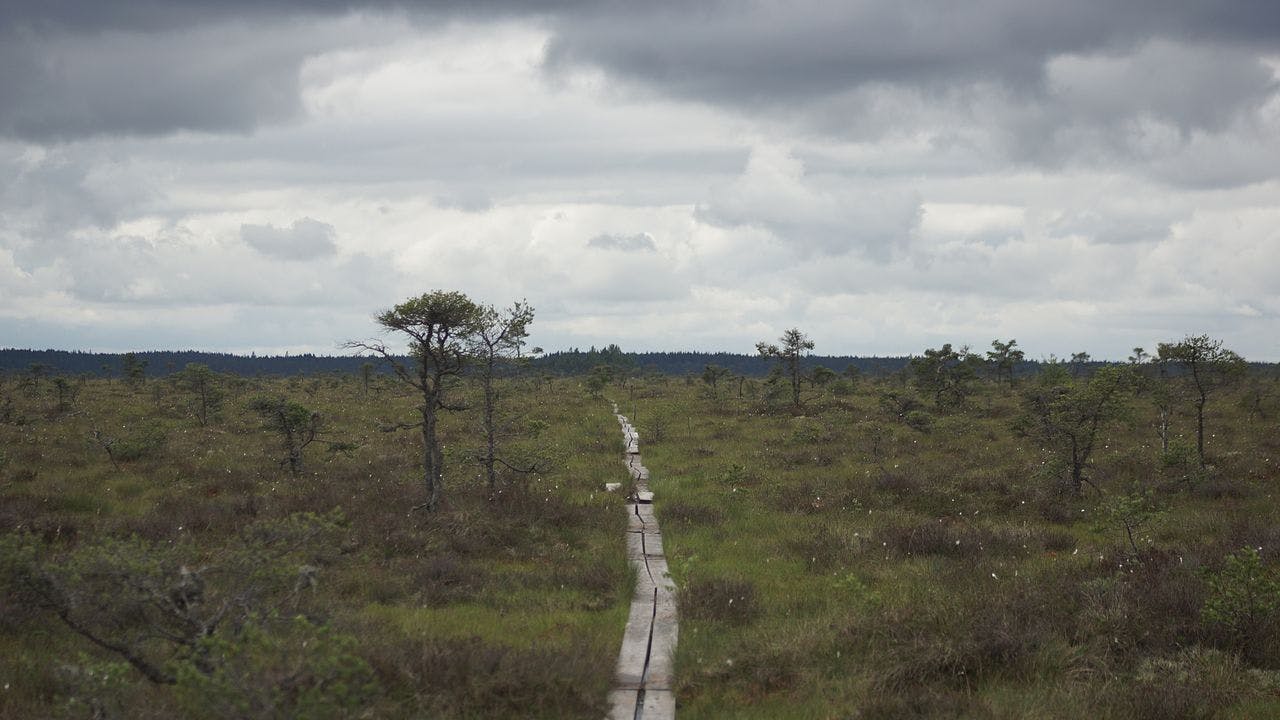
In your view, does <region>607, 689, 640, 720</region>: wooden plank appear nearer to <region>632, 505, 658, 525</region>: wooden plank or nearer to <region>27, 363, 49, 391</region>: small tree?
<region>632, 505, 658, 525</region>: wooden plank

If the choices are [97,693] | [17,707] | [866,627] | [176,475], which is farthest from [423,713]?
[176,475]

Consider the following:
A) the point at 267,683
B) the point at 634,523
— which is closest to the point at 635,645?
the point at 267,683

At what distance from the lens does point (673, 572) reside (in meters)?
12.3

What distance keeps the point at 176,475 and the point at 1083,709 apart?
65.2ft

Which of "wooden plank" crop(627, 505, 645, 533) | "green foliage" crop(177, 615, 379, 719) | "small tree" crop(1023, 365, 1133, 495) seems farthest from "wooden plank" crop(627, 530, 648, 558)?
"small tree" crop(1023, 365, 1133, 495)

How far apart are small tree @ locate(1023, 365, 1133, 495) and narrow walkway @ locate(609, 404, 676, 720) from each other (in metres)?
10.3

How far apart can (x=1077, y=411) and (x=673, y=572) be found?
37.5ft

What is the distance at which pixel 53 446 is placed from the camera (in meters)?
22.4

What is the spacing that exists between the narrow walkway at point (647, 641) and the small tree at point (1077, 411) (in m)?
10.3

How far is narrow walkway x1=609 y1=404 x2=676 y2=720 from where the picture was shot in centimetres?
754

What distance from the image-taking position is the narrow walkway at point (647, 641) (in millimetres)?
7543

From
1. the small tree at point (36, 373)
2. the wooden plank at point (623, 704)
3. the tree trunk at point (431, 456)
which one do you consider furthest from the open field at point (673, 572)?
the small tree at point (36, 373)

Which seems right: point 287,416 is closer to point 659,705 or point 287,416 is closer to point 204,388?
point 204,388

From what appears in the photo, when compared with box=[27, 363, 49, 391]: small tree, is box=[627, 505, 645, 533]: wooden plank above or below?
below
